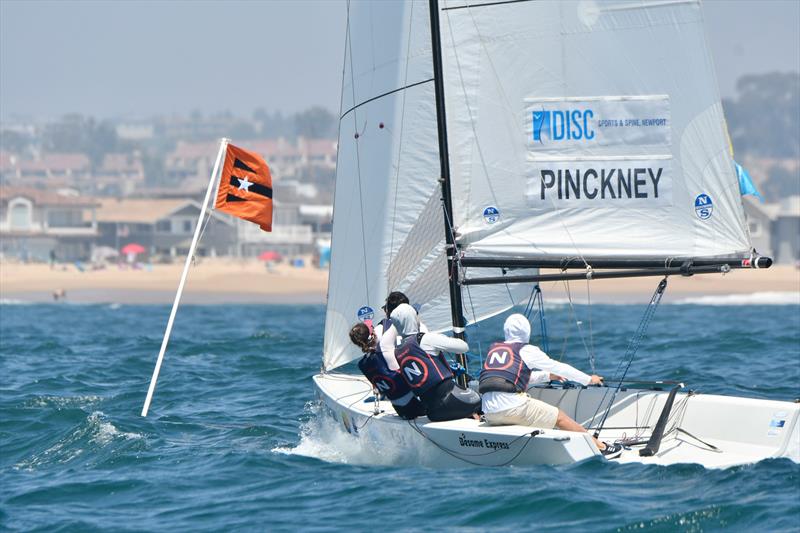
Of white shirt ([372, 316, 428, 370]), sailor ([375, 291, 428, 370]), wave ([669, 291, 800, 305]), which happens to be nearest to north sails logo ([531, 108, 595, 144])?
sailor ([375, 291, 428, 370])

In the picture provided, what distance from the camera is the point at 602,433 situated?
38.0ft

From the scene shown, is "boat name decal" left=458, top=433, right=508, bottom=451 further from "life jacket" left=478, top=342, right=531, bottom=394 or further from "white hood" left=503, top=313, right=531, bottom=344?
"white hood" left=503, top=313, right=531, bottom=344

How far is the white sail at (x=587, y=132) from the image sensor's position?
1165 cm

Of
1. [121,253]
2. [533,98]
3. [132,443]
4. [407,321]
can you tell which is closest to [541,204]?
[533,98]

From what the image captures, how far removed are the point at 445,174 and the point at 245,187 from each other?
8.46ft

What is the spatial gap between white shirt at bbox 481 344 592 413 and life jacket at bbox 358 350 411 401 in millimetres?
731

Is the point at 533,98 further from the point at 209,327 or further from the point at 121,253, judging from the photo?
the point at 121,253

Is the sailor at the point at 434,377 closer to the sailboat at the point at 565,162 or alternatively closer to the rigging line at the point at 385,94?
the sailboat at the point at 565,162

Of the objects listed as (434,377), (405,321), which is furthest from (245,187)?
(434,377)

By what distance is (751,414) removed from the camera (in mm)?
10742

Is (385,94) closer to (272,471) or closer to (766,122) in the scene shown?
(272,471)

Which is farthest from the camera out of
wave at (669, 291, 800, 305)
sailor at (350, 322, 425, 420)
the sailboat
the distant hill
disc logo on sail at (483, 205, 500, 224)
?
the distant hill

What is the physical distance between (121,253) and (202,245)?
7246mm

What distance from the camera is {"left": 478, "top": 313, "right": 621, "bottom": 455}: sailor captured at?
10.5 m
